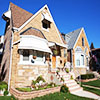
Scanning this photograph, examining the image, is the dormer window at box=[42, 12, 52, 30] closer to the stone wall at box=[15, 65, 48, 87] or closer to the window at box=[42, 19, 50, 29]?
the window at box=[42, 19, 50, 29]

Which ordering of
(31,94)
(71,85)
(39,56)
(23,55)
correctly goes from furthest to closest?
(39,56) < (71,85) < (23,55) < (31,94)

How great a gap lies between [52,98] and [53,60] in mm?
9856

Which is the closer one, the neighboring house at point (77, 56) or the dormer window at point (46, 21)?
the dormer window at point (46, 21)

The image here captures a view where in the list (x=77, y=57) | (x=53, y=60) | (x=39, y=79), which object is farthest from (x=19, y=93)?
(x=77, y=57)

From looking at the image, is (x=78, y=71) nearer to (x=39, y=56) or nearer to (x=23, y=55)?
(x=39, y=56)

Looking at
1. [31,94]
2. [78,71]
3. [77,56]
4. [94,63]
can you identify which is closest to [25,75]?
[31,94]

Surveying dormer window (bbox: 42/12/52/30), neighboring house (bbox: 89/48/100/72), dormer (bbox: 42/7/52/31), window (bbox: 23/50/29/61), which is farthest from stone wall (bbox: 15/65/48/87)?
neighboring house (bbox: 89/48/100/72)

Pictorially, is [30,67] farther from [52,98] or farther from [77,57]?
[77,57]

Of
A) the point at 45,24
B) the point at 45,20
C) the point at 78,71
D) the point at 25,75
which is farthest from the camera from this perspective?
the point at 78,71

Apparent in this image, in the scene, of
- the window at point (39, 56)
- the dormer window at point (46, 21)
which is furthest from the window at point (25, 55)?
the dormer window at point (46, 21)

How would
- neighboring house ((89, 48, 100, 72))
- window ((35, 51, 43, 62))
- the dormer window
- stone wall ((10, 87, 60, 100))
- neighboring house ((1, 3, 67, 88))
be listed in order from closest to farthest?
stone wall ((10, 87, 60, 100))
neighboring house ((1, 3, 67, 88))
window ((35, 51, 43, 62))
the dormer window
neighboring house ((89, 48, 100, 72))

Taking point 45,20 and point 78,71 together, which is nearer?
point 45,20

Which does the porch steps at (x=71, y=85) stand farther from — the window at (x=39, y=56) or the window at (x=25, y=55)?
the window at (x=25, y=55)

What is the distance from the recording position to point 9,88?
11.8 meters
